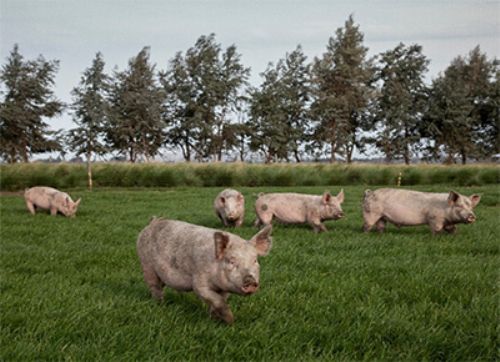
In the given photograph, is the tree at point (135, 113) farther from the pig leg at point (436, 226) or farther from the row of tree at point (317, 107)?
the pig leg at point (436, 226)

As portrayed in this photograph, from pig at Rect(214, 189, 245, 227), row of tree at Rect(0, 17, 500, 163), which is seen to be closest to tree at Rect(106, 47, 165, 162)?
row of tree at Rect(0, 17, 500, 163)

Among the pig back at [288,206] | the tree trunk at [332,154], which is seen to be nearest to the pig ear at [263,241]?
the pig back at [288,206]

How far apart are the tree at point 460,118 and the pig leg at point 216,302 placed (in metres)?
48.6

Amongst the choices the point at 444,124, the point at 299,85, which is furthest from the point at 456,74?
the point at 299,85

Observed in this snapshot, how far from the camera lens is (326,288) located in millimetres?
5199

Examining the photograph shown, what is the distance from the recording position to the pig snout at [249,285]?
3.61 m

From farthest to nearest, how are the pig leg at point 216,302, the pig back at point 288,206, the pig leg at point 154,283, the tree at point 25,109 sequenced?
1. the tree at point 25,109
2. the pig back at point 288,206
3. the pig leg at point 154,283
4. the pig leg at point 216,302

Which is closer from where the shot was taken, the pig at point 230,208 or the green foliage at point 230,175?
the pig at point 230,208

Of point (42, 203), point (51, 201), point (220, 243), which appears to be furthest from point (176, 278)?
point (42, 203)

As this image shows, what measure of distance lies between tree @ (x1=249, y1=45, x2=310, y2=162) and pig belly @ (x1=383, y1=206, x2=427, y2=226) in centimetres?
3781

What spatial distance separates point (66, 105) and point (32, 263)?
3964cm

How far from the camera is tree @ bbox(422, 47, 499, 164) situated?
160 feet

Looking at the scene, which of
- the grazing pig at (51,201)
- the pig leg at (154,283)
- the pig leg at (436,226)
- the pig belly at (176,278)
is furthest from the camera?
the grazing pig at (51,201)

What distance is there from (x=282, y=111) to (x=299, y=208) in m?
38.6
